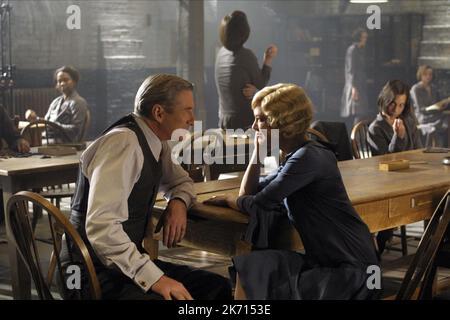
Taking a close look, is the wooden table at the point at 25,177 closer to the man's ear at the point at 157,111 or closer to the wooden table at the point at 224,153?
the wooden table at the point at 224,153

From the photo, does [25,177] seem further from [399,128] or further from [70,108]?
[70,108]

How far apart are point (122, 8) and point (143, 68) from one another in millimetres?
845

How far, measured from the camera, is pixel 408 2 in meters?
11.1

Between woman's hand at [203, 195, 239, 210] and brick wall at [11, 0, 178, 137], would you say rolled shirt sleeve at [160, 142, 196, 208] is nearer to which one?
woman's hand at [203, 195, 239, 210]

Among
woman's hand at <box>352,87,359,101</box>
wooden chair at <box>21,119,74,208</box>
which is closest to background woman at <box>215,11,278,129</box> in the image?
wooden chair at <box>21,119,74,208</box>

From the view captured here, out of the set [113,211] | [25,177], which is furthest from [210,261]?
[113,211]

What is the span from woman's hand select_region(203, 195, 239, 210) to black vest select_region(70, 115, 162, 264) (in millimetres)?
438

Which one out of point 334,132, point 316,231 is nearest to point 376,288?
point 316,231

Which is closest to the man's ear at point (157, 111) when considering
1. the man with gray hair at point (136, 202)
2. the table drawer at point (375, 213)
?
the man with gray hair at point (136, 202)

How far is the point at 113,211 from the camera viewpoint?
101 inches

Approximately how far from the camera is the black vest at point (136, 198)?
2727mm

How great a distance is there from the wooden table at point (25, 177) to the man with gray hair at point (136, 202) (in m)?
1.45

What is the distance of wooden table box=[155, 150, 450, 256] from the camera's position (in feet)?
10.1

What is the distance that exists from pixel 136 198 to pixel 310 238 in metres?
0.62
